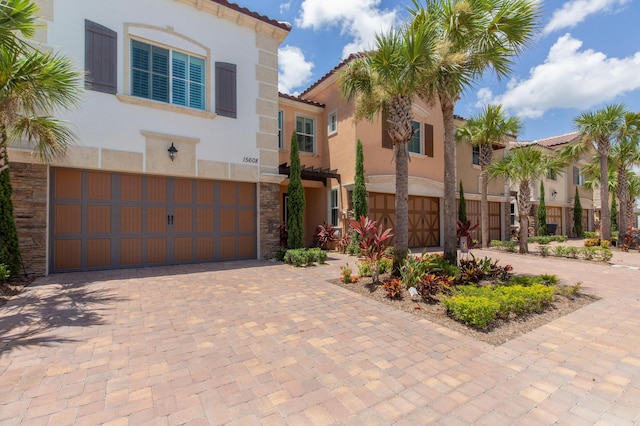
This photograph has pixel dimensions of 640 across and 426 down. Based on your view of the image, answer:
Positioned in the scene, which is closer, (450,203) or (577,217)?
(450,203)

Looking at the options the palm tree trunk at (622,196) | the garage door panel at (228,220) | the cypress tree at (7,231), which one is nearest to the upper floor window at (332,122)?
the garage door panel at (228,220)

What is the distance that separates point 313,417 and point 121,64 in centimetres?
1036

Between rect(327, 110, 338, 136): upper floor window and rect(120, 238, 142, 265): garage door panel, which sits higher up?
rect(327, 110, 338, 136): upper floor window

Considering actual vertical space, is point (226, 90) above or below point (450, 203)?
above

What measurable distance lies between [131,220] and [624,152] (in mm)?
24421

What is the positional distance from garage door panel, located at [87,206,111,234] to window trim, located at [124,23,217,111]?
3210 mm

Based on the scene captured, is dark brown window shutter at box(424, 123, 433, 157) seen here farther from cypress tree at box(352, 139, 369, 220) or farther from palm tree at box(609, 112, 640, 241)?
palm tree at box(609, 112, 640, 241)

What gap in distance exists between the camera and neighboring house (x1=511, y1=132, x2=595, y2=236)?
863 inches

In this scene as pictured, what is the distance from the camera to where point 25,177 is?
7.57 m

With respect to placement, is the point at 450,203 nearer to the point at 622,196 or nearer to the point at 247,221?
the point at 247,221

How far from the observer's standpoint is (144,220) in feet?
30.1

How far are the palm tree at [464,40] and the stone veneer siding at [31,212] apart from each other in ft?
32.6

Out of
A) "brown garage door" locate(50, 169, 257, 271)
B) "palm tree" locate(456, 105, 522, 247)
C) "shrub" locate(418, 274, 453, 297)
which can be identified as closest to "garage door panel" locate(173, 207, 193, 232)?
"brown garage door" locate(50, 169, 257, 271)

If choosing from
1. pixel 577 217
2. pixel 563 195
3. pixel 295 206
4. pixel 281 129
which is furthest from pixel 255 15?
pixel 577 217
